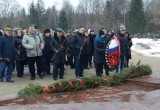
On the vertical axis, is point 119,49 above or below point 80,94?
above

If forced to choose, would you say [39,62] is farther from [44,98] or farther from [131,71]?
[44,98]

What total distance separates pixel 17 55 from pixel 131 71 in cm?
456

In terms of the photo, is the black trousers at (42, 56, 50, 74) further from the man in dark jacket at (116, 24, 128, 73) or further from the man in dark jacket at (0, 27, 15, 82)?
the man in dark jacket at (116, 24, 128, 73)

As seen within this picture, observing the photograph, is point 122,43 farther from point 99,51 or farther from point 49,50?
point 49,50

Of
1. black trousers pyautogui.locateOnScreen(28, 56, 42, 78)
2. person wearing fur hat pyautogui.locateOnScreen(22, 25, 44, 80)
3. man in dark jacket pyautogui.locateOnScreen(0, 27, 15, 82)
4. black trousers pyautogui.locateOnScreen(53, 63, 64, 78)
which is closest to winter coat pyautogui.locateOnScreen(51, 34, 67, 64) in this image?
black trousers pyautogui.locateOnScreen(53, 63, 64, 78)

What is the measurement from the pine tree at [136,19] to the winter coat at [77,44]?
179ft

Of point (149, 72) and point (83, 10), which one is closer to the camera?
point (149, 72)

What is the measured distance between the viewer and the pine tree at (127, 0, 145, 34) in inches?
2586

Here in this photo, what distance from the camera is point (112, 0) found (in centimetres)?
7812

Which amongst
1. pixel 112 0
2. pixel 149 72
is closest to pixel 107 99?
pixel 149 72

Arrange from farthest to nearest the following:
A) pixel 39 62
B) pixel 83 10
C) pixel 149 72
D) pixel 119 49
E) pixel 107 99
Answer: pixel 83 10 → pixel 39 62 → pixel 119 49 → pixel 149 72 → pixel 107 99

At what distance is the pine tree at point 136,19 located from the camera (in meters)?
65.7

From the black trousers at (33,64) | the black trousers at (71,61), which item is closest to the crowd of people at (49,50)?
the black trousers at (33,64)

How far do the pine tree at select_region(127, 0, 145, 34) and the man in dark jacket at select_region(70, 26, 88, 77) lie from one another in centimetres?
5463
